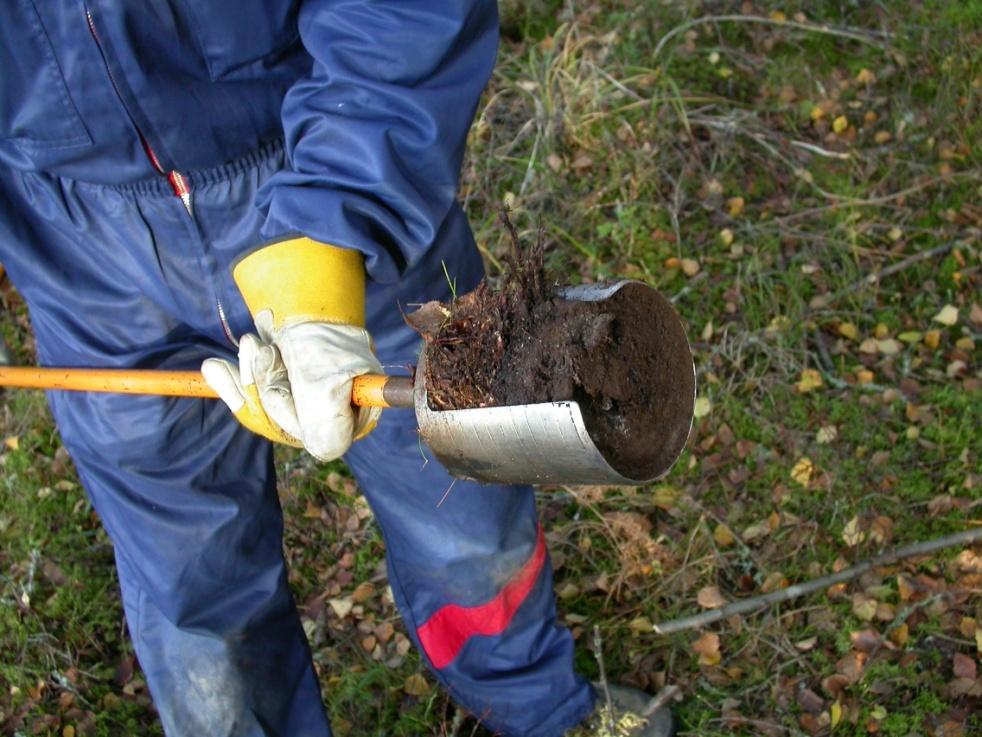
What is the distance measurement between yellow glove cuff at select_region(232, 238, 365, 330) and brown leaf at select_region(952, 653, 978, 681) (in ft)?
6.87

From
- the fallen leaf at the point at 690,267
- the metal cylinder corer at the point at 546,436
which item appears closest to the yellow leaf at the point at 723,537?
the fallen leaf at the point at 690,267

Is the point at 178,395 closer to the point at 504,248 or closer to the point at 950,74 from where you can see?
the point at 504,248

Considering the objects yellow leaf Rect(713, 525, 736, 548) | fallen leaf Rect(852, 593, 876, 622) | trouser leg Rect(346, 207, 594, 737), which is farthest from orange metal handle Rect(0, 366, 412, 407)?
fallen leaf Rect(852, 593, 876, 622)

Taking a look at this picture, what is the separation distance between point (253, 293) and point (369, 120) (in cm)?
48

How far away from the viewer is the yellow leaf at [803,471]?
3381 mm

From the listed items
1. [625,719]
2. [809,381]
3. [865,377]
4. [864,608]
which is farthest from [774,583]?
[865,377]

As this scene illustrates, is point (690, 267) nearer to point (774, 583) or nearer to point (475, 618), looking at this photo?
point (774, 583)

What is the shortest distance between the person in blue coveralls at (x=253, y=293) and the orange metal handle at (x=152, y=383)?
0.05 m

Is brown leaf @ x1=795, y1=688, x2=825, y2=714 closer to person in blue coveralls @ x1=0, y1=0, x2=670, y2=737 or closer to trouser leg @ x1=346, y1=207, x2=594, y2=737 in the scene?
person in blue coveralls @ x1=0, y1=0, x2=670, y2=737

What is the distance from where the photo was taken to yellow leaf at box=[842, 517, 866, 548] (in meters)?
3.19

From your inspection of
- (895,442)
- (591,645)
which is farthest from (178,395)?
(895,442)

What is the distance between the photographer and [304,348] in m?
2.11

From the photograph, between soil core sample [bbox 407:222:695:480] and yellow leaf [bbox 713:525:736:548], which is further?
yellow leaf [bbox 713:525:736:548]

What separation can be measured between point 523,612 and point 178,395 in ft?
3.80
